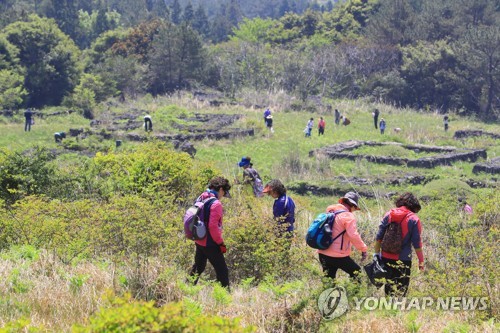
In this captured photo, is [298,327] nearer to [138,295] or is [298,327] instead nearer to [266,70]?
[138,295]

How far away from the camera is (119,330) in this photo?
3.43 meters

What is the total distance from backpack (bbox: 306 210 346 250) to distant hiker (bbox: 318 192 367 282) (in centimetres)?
4

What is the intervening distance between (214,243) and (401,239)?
1.78 m

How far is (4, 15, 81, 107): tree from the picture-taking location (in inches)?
1517

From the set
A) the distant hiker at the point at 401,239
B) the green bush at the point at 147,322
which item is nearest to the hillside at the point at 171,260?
the green bush at the point at 147,322

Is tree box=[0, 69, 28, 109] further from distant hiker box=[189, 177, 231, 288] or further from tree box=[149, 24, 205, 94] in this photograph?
distant hiker box=[189, 177, 231, 288]

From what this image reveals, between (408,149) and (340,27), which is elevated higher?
(340,27)

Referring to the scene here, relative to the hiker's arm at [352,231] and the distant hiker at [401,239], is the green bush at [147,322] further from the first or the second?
the distant hiker at [401,239]

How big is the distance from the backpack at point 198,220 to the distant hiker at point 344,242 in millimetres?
1127

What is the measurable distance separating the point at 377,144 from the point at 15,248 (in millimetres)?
19194

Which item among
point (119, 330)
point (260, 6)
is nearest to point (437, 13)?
point (119, 330)

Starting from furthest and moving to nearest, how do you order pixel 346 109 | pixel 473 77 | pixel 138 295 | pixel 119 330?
pixel 473 77
pixel 346 109
pixel 138 295
pixel 119 330

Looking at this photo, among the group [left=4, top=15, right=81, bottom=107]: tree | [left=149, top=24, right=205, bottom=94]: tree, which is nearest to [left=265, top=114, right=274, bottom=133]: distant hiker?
[left=4, top=15, right=81, bottom=107]: tree

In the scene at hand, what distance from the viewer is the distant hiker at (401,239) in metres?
6.33
